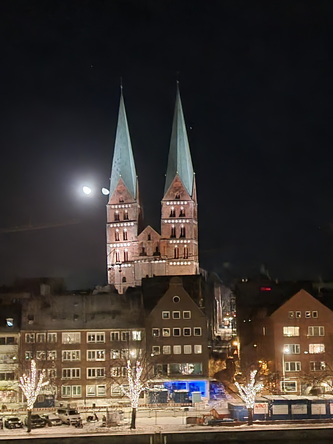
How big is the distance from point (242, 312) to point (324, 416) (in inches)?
1206

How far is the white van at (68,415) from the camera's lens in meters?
50.3

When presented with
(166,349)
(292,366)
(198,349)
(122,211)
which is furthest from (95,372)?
(122,211)

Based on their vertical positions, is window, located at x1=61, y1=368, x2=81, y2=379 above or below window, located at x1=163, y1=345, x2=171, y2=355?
below

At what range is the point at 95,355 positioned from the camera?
2603 inches

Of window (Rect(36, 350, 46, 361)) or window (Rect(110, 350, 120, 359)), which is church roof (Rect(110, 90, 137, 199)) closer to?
window (Rect(110, 350, 120, 359))

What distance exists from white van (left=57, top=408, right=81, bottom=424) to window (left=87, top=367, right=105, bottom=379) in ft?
42.5

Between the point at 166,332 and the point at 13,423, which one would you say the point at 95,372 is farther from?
the point at 13,423

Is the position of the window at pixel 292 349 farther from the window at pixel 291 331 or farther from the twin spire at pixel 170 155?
the twin spire at pixel 170 155

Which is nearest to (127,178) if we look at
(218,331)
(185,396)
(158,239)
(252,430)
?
(158,239)

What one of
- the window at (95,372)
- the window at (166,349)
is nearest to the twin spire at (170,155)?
the window at (166,349)

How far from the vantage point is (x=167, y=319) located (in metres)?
68.5

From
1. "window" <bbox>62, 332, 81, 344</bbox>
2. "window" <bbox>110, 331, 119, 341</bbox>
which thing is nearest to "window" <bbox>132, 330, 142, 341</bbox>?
"window" <bbox>110, 331, 119, 341</bbox>

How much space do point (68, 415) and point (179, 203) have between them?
9779 centimetres

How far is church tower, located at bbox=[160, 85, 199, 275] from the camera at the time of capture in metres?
143
